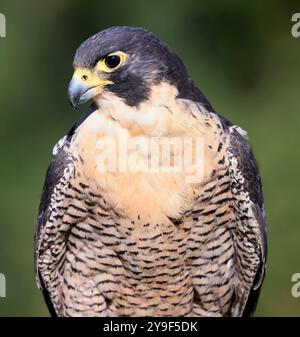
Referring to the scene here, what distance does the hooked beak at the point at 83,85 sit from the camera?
431 centimetres

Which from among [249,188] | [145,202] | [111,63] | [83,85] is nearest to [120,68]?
[111,63]

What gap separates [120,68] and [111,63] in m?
0.05

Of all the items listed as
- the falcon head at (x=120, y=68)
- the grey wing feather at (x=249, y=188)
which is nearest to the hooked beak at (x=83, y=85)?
the falcon head at (x=120, y=68)

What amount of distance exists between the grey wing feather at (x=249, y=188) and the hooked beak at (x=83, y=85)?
786 mm

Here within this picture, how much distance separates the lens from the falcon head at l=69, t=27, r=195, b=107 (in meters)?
4.30

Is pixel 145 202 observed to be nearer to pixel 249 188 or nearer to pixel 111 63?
pixel 249 188

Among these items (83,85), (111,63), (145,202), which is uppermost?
(111,63)

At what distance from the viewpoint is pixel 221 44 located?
9.23 m

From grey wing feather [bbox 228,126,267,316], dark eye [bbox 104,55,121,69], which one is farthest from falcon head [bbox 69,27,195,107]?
grey wing feather [bbox 228,126,267,316]


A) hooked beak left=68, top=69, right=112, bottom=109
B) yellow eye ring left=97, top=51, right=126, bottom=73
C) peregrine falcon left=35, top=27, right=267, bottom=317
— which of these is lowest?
peregrine falcon left=35, top=27, right=267, bottom=317

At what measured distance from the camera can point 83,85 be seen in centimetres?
432

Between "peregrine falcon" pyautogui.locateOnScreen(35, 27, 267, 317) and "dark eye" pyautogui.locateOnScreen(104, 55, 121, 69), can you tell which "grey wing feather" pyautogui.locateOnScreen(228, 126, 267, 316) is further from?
"dark eye" pyautogui.locateOnScreen(104, 55, 121, 69)

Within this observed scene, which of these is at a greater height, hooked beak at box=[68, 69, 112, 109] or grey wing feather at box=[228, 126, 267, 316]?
hooked beak at box=[68, 69, 112, 109]

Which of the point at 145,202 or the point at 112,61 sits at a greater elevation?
the point at 112,61
